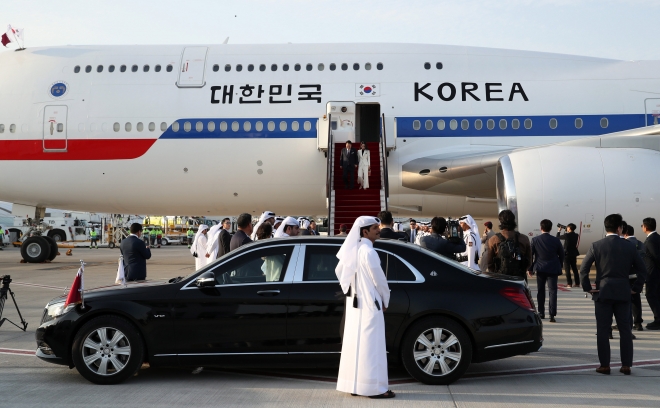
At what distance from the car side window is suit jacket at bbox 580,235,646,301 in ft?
9.81

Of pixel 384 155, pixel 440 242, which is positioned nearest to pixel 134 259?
pixel 440 242

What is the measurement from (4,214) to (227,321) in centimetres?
5979

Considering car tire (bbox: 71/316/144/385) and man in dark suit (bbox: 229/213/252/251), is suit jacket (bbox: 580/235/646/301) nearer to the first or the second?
car tire (bbox: 71/316/144/385)

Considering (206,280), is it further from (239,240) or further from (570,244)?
(570,244)

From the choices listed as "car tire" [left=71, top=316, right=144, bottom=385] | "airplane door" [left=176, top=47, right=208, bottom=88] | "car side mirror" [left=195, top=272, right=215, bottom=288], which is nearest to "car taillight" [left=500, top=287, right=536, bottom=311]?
"car side mirror" [left=195, top=272, right=215, bottom=288]

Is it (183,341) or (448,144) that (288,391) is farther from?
(448,144)

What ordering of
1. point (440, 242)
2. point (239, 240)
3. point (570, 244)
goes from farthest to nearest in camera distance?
point (570, 244) < point (239, 240) < point (440, 242)

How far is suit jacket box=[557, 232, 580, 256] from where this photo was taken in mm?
13789

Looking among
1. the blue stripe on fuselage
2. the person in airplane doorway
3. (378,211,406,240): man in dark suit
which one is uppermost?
the blue stripe on fuselage

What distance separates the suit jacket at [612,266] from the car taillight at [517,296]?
71 cm

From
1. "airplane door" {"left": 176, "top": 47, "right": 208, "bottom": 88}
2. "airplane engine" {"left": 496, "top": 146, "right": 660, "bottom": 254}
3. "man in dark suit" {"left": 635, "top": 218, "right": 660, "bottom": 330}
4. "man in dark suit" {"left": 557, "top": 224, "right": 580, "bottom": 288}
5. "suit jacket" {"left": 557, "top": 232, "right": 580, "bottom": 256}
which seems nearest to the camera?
"man in dark suit" {"left": 635, "top": 218, "right": 660, "bottom": 330}

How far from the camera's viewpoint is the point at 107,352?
20.6 ft

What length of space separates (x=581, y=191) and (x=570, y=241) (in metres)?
1.14

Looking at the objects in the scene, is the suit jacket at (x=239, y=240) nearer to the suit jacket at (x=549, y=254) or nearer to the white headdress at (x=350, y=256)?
the white headdress at (x=350, y=256)
